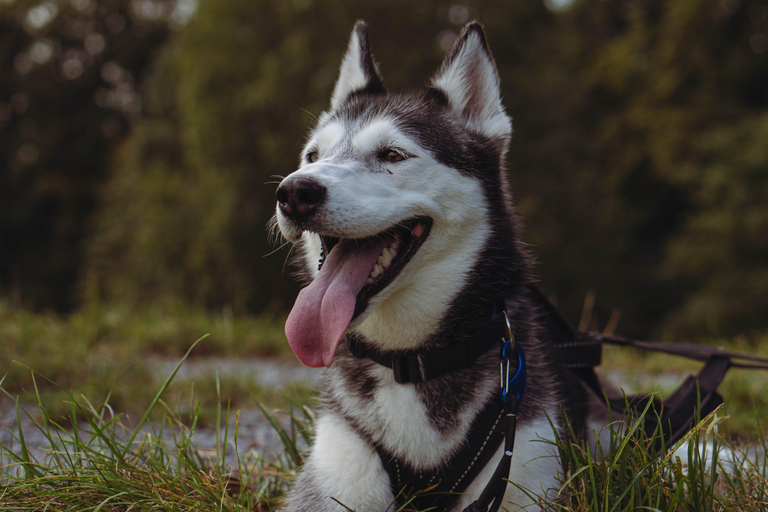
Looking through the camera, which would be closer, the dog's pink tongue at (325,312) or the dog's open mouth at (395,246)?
the dog's pink tongue at (325,312)

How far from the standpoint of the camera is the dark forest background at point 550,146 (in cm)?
1509

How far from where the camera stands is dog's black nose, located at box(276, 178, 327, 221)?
2119 mm

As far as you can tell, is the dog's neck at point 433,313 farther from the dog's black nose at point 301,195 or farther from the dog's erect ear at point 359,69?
the dog's erect ear at point 359,69

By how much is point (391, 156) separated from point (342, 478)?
1.17 metres

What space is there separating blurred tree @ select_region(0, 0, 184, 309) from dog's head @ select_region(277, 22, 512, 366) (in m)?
24.8

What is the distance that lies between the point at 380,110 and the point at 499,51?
48.1ft

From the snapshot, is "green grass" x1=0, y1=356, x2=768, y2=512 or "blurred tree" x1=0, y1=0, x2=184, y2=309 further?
"blurred tree" x1=0, y1=0, x2=184, y2=309

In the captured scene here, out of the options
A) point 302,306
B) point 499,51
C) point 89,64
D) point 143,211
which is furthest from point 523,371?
point 89,64

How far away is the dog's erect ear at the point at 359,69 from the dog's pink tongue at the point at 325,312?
1.08 meters

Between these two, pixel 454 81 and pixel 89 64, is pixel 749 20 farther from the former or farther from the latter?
pixel 89 64

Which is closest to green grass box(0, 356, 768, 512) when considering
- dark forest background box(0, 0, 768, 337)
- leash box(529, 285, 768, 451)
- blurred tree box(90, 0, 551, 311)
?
leash box(529, 285, 768, 451)

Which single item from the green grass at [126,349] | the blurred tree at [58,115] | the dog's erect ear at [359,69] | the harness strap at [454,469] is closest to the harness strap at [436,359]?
the harness strap at [454,469]

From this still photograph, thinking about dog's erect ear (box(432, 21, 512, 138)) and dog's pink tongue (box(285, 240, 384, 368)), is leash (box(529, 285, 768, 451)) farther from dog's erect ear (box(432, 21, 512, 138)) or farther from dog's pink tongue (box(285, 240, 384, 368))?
dog's pink tongue (box(285, 240, 384, 368))

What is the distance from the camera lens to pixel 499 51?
53.4 feet
